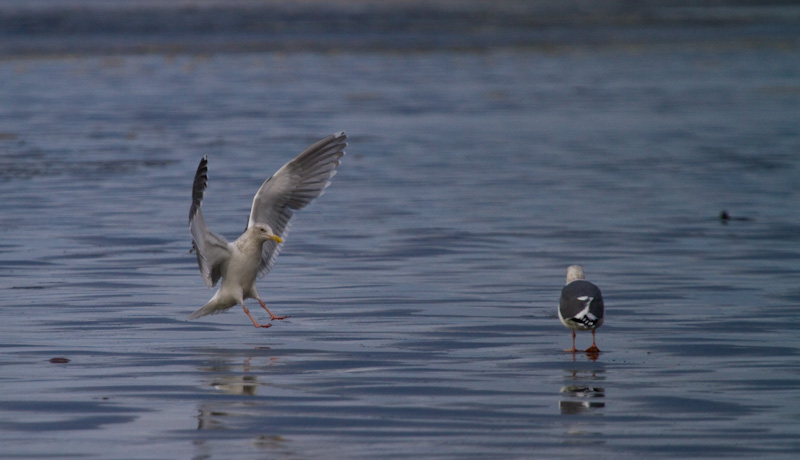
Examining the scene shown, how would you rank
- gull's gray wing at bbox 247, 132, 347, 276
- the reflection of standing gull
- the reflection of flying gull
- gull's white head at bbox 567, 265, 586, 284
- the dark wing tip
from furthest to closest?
gull's gray wing at bbox 247, 132, 347, 276
the reflection of flying gull
gull's white head at bbox 567, 265, 586, 284
the dark wing tip
the reflection of standing gull

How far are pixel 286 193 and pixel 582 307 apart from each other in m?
3.33

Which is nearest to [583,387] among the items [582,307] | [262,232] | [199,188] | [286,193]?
[582,307]

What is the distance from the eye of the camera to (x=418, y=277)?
42.1 ft

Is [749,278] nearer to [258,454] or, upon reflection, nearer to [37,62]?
[258,454]

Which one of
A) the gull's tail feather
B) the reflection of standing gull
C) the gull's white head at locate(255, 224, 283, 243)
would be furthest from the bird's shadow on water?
the gull's tail feather

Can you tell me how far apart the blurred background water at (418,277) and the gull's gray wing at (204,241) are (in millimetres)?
459

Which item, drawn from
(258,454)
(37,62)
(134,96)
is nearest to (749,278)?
(258,454)

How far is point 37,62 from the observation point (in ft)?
175

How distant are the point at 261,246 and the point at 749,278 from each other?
4.52m

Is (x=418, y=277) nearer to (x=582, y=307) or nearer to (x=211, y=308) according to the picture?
(x=211, y=308)

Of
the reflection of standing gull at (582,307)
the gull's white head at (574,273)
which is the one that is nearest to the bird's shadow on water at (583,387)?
the reflection of standing gull at (582,307)

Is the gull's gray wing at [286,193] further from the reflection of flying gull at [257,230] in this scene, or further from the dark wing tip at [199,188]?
the dark wing tip at [199,188]

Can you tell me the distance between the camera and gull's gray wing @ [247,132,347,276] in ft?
37.6

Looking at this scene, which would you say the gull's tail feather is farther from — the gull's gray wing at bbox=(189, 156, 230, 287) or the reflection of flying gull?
the gull's gray wing at bbox=(189, 156, 230, 287)
